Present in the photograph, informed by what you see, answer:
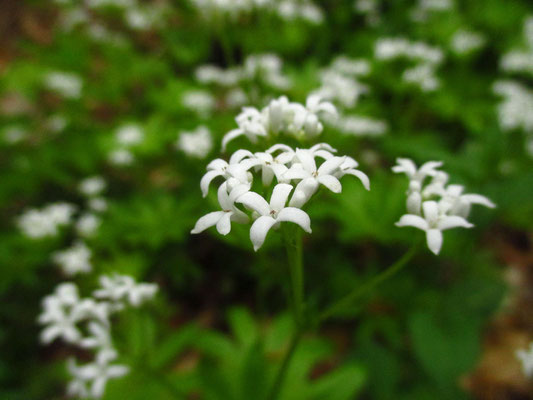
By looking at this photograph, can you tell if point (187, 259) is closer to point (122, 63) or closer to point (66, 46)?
point (122, 63)

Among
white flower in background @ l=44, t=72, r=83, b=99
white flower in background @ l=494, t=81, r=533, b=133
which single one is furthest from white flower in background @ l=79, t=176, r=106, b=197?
white flower in background @ l=494, t=81, r=533, b=133

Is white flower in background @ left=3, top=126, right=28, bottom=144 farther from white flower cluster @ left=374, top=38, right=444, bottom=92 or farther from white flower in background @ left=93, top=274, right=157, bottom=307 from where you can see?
white flower cluster @ left=374, top=38, right=444, bottom=92

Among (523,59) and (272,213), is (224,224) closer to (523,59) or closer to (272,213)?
(272,213)

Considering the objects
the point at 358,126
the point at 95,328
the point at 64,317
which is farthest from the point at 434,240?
the point at 358,126

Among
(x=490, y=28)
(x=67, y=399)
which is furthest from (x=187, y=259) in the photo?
(x=490, y=28)

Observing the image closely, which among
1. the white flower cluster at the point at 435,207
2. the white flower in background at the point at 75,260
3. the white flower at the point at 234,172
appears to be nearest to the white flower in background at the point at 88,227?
the white flower in background at the point at 75,260

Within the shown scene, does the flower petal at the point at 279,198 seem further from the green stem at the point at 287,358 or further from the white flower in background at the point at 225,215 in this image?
the green stem at the point at 287,358

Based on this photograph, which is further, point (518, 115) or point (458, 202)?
point (518, 115)
